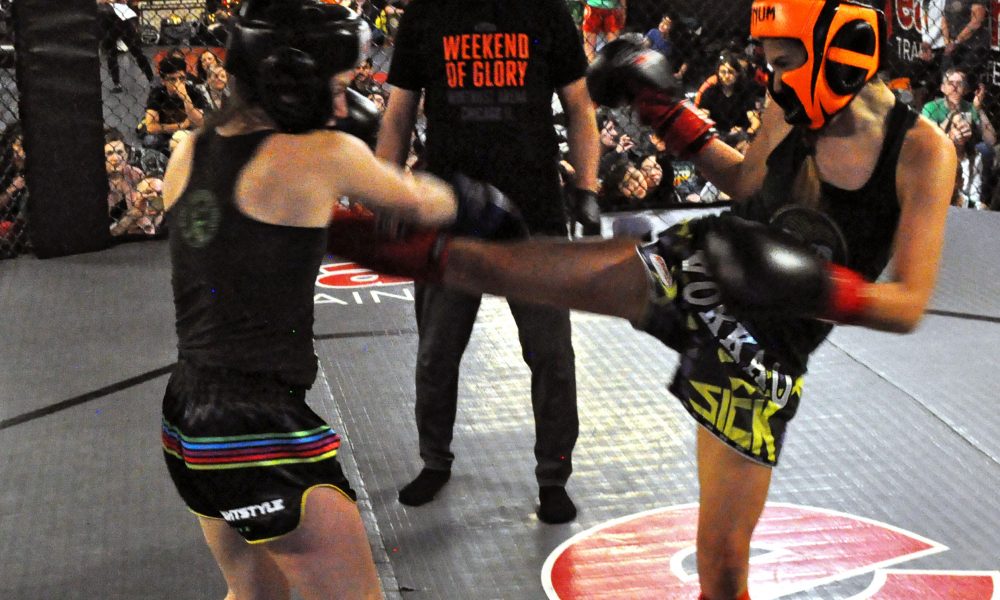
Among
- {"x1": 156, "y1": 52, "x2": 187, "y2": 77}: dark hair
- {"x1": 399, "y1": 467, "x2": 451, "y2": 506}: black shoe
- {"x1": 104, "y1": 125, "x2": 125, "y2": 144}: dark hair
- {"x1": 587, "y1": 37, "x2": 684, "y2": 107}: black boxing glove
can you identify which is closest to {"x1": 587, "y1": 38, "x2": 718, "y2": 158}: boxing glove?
{"x1": 587, "y1": 37, "x2": 684, "y2": 107}: black boxing glove

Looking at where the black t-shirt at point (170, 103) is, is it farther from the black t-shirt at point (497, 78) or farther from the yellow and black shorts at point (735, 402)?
the yellow and black shorts at point (735, 402)

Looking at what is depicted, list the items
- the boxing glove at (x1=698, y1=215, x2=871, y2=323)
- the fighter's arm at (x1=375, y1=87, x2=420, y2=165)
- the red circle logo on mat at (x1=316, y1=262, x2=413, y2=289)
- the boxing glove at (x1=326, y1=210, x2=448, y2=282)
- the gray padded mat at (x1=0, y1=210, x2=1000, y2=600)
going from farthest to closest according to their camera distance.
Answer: the red circle logo on mat at (x1=316, y1=262, x2=413, y2=289), the fighter's arm at (x1=375, y1=87, x2=420, y2=165), the gray padded mat at (x1=0, y1=210, x2=1000, y2=600), the boxing glove at (x1=326, y1=210, x2=448, y2=282), the boxing glove at (x1=698, y1=215, x2=871, y2=323)

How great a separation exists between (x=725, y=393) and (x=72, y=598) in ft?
4.85

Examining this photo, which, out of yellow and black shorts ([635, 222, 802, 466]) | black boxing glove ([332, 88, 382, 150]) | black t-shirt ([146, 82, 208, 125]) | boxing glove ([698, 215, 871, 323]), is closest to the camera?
boxing glove ([698, 215, 871, 323])

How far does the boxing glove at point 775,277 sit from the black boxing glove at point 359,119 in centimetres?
71

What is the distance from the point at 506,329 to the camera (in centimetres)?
416

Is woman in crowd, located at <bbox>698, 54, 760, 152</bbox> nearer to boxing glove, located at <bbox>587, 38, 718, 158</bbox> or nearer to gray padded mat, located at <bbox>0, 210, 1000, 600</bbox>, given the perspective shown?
gray padded mat, located at <bbox>0, 210, 1000, 600</bbox>

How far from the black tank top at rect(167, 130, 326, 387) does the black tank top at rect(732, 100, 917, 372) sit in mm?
708

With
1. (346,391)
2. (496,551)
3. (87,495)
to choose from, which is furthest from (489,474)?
(87,495)

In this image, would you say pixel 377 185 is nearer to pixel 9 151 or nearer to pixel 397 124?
pixel 397 124

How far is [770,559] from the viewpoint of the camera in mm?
2578

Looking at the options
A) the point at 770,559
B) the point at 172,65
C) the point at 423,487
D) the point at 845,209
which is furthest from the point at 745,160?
the point at 172,65

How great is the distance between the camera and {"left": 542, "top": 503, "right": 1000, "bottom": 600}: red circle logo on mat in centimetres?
246

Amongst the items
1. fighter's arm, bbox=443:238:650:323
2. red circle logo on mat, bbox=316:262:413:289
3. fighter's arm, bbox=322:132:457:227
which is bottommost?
red circle logo on mat, bbox=316:262:413:289
